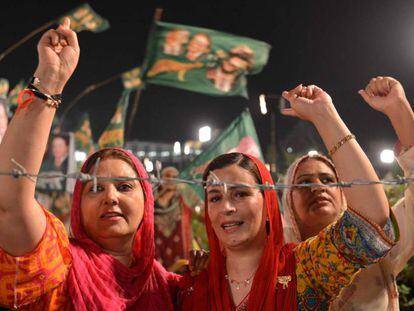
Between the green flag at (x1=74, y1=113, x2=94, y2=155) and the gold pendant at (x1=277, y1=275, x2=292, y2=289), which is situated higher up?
the green flag at (x1=74, y1=113, x2=94, y2=155)

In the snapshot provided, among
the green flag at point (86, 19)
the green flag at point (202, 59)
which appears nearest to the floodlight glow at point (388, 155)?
the green flag at point (202, 59)

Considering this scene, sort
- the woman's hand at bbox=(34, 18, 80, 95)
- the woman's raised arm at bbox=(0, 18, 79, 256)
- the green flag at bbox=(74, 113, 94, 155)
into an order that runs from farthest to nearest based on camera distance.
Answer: the green flag at bbox=(74, 113, 94, 155) → the woman's hand at bbox=(34, 18, 80, 95) → the woman's raised arm at bbox=(0, 18, 79, 256)

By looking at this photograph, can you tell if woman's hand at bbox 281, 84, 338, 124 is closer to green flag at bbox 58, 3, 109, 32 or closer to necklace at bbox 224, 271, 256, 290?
necklace at bbox 224, 271, 256, 290

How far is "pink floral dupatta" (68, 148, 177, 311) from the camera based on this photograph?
2166mm

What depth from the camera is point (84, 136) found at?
39.0 feet

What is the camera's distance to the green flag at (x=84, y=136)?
1168cm

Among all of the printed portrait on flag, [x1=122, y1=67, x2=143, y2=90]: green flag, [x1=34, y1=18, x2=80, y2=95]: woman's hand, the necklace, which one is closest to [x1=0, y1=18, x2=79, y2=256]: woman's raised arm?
[x1=34, y1=18, x2=80, y2=95]: woman's hand

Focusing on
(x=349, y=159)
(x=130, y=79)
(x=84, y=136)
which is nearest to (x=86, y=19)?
(x=130, y=79)

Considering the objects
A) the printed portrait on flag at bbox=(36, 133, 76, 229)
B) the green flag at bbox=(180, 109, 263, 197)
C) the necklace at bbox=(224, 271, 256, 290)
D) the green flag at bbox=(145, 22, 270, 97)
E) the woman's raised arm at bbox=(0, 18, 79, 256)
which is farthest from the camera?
the printed portrait on flag at bbox=(36, 133, 76, 229)

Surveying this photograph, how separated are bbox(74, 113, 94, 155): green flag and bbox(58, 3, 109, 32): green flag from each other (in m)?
2.71

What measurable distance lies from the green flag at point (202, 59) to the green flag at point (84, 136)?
3.72 m

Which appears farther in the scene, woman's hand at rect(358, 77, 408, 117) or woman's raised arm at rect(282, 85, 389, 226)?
woman's hand at rect(358, 77, 408, 117)

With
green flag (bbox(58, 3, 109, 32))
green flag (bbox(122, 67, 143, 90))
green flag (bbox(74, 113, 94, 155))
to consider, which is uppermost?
green flag (bbox(58, 3, 109, 32))

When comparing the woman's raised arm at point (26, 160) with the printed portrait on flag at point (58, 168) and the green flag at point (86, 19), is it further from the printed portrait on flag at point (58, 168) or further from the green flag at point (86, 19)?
the green flag at point (86, 19)
